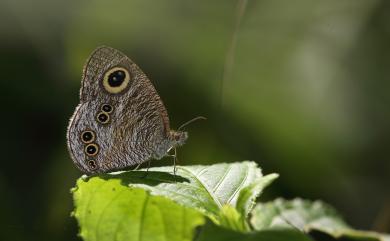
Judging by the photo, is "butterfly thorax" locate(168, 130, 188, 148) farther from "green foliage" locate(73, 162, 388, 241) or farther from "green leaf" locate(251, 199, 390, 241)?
"green leaf" locate(251, 199, 390, 241)

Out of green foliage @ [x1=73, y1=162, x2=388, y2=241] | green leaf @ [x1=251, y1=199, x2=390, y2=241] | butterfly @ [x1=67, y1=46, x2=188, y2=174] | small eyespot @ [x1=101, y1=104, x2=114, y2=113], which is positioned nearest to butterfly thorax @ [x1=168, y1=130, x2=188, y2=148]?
butterfly @ [x1=67, y1=46, x2=188, y2=174]

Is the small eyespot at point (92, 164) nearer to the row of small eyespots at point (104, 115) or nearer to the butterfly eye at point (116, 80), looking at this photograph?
→ the row of small eyespots at point (104, 115)

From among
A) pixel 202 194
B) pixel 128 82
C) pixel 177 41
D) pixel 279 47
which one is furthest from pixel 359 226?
pixel 202 194

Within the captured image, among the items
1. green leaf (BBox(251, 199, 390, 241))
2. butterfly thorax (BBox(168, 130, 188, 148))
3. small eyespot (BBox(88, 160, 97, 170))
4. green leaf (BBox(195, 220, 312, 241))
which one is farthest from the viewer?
butterfly thorax (BBox(168, 130, 188, 148))

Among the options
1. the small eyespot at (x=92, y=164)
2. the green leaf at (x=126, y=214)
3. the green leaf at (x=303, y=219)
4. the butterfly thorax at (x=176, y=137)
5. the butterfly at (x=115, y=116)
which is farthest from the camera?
the butterfly thorax at (x=176, y=137)

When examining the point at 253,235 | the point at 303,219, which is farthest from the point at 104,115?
the point at 253,235

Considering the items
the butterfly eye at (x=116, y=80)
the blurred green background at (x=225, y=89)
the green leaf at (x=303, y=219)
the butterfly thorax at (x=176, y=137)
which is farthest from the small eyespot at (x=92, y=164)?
the blurred green background at (x=225, y=89)
